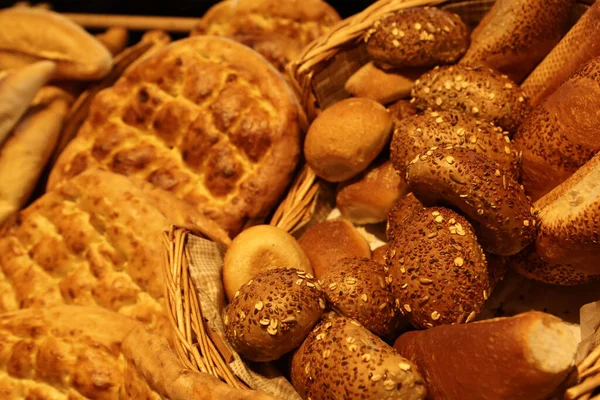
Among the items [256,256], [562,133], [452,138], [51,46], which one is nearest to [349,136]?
[452,138]

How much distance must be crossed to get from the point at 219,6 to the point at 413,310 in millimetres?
1901

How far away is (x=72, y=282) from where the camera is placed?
6.06 ft

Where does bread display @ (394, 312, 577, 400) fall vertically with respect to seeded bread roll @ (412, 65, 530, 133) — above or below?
below

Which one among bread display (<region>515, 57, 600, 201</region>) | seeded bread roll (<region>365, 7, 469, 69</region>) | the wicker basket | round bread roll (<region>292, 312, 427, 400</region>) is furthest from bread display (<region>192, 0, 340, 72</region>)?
round bread roll (<region>292, 312, 427, 400</region>)

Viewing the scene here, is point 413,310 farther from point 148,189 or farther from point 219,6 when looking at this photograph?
point 219,6

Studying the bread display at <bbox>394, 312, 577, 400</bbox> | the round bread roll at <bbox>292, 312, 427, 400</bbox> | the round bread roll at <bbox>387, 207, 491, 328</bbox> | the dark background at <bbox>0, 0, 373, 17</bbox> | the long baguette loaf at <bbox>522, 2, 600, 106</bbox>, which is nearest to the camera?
the bread display at <bbox>394, 312, 577, 400</bbox>

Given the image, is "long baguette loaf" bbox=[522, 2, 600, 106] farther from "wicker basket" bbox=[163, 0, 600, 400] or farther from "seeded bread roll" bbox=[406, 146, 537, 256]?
"seeded bread roll" bbox=[406, 146, 537, 256]

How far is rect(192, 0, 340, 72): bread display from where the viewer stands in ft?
8.27

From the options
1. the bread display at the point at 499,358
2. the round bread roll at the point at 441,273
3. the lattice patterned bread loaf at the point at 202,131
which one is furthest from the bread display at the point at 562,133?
the lattice patterned bread loaf at the point at 202,131

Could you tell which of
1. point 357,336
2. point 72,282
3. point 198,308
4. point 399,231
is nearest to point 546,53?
point 399,231

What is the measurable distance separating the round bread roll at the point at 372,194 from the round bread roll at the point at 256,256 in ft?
0.92

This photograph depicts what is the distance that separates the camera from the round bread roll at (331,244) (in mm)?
1687

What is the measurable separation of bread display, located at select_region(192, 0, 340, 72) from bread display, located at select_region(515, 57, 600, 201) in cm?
124

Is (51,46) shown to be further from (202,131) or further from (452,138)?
(452,138)
